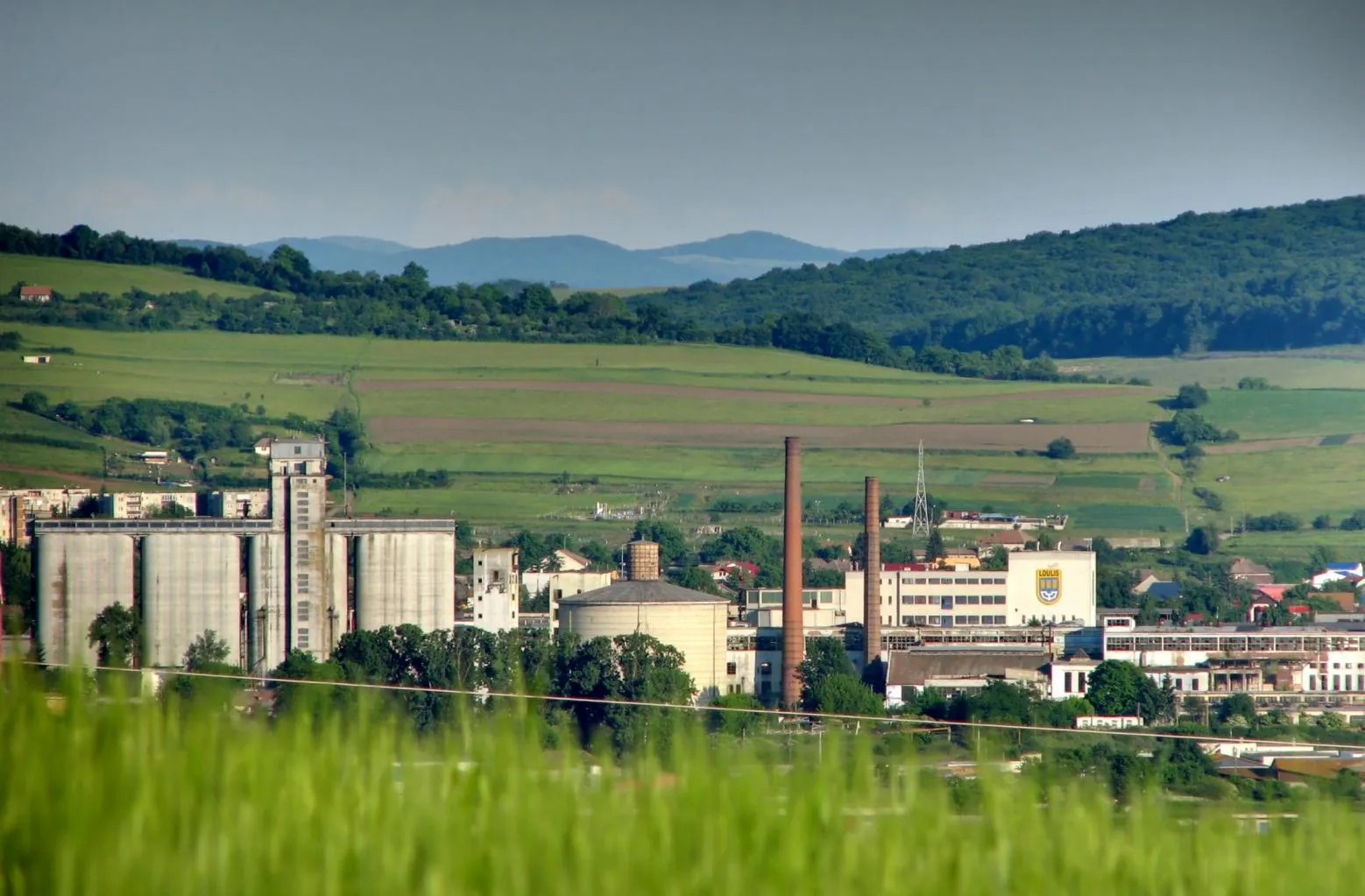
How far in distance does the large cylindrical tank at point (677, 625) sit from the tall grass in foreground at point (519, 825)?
33917 mm

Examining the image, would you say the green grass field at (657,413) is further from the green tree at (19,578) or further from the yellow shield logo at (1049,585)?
the yellow shield logo at (1049,585)

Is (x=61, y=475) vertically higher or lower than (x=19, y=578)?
higher

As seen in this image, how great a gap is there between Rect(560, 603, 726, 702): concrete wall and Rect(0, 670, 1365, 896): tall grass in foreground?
33.9 metres

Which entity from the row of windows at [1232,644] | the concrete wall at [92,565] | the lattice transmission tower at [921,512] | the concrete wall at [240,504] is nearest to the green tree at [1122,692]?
the row of windows at [1232,644]

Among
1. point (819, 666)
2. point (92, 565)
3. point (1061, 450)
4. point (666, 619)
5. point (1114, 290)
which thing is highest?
point (1114, 290)

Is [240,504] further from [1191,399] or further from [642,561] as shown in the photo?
[1191,399]

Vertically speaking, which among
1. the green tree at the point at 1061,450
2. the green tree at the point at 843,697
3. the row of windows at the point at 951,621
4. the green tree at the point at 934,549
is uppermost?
the green tree at the point at 1061,450

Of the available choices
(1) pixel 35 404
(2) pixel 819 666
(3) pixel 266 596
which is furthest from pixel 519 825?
(1) pixel 35 404

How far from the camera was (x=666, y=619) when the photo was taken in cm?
3972

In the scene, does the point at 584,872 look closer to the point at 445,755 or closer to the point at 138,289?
the point at 445,755

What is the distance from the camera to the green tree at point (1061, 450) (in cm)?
7381

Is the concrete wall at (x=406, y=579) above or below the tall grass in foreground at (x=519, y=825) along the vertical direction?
below

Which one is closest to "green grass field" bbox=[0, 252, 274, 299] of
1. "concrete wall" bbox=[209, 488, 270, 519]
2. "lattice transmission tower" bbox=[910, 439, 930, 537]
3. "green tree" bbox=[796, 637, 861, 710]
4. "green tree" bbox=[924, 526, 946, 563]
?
"lattice transmission tower" bbox=[910, 439, 930, 537]

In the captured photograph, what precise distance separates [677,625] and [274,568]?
8.74 meters
